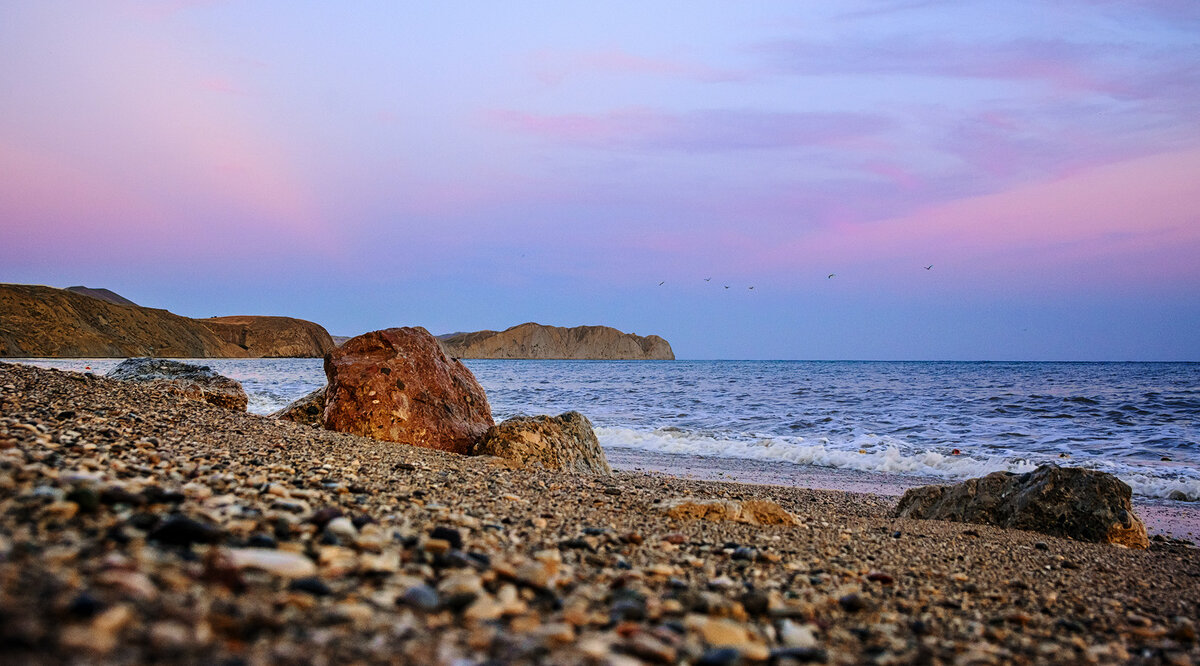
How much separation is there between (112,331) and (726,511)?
9010 cm

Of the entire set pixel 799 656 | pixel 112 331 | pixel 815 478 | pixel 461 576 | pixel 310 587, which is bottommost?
pixel 815 478

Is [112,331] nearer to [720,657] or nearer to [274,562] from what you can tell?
[274,562]

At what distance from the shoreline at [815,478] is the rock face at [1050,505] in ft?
4.38

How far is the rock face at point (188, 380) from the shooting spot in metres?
9.71

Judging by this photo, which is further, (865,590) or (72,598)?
(865,590)

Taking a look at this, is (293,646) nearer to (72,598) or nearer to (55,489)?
(72,598)

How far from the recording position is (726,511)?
15.7 ft

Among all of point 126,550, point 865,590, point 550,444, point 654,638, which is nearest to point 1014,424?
point 550,444

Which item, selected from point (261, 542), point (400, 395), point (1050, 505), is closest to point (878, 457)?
point (1050, 505)

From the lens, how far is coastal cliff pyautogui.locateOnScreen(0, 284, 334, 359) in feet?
196

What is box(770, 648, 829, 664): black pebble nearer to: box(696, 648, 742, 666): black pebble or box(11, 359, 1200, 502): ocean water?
box(696, 648, 742, 666): black pebble

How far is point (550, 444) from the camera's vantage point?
813 cm

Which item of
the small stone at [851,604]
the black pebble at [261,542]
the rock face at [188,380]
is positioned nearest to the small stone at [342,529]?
the black pebble at [261,542]

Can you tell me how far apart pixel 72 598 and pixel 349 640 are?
0.64 metres
